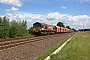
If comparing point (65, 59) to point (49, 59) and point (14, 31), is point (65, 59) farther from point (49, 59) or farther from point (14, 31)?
point (14, 31)

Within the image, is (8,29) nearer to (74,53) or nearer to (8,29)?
(8,29)

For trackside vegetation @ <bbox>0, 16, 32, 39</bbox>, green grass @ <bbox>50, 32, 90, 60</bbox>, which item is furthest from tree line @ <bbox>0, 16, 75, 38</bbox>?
green grass @ <bbox>50, 32, 90, 60</bbox>

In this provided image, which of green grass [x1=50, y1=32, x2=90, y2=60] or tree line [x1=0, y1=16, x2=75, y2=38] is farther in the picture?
tree line [x1=0, y1=16, x2=75, y2=38]

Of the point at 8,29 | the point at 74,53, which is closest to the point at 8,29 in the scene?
the point at 8,29

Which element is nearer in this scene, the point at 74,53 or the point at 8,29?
the point at 74,53

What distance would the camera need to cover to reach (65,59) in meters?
9.84

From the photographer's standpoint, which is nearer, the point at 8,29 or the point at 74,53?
the point at 74,53

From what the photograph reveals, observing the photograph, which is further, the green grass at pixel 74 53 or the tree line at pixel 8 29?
Answer: the tree line at pixel 8 29

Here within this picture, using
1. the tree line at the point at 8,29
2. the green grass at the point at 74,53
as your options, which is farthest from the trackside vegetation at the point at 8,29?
the green grass at the point at 74,53

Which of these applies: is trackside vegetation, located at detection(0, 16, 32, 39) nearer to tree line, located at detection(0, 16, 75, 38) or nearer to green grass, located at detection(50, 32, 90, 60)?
tree line, located at detection(0, 16, 75, 38)

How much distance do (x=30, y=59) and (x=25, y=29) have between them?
37.8m

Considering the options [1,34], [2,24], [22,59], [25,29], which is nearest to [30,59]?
[22,59]

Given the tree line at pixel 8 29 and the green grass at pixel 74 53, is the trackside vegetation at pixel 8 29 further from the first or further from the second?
the green grass at pixel 74 53

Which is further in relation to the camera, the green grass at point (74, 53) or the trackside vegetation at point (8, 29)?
the trackside vegetation at point (8, 29)
